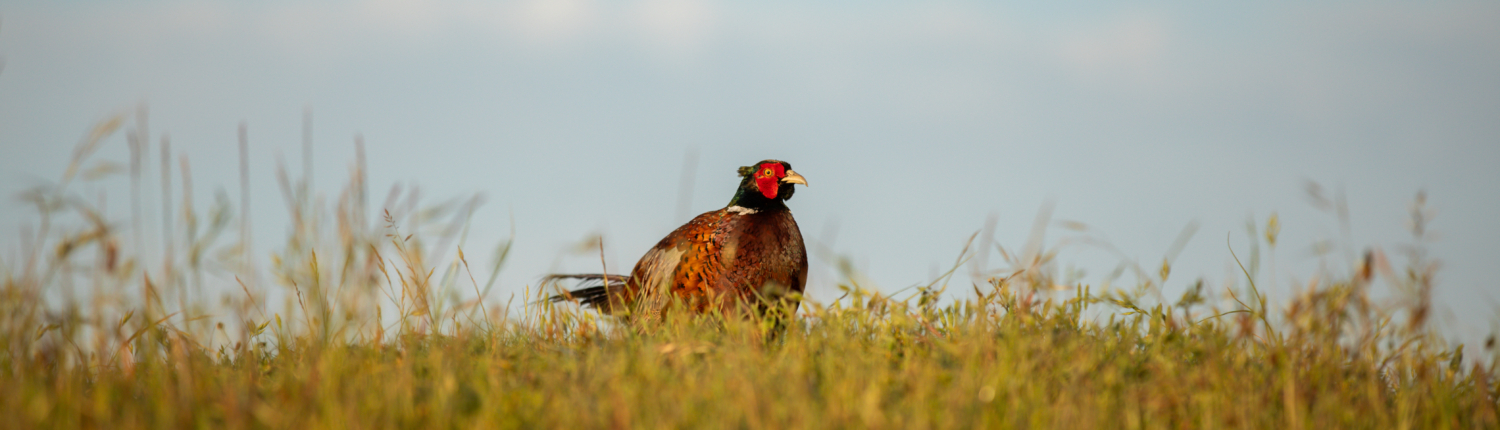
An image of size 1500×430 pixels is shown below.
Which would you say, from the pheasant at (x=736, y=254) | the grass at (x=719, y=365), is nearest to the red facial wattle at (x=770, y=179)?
the pheasant at (x=736, y=254)

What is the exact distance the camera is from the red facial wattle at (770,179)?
5121 millimetres

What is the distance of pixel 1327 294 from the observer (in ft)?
8.63

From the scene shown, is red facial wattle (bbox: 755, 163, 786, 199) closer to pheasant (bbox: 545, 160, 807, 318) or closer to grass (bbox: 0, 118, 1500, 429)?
pheasant (bbox: 545, 160, 807, 318)

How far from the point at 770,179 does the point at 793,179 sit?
17 cm

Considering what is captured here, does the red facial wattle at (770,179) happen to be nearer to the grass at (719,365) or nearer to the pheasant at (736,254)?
the pheasant at (736,254)

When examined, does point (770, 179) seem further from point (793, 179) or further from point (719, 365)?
point (719, 365)

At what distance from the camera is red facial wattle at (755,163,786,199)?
16.8ft

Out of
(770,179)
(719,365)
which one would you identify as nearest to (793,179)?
(770,179)

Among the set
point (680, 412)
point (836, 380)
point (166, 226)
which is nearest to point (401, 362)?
point (166, 226)

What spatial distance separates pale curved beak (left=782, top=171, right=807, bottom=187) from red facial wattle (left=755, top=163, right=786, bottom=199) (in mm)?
41

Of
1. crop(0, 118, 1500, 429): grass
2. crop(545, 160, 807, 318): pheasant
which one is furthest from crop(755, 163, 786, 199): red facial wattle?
crop(0, 118, 1500, 429): grass

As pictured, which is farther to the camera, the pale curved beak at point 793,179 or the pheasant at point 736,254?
the pale curved beak at point 793,179

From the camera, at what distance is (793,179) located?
5.01m

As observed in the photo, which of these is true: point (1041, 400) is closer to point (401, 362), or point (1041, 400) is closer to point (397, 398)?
point (397, 398)
